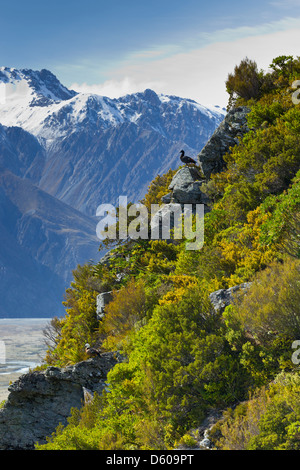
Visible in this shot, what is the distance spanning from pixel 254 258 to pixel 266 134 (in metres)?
6.25

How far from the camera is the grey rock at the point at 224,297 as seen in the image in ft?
34.1

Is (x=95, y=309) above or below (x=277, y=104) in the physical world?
below

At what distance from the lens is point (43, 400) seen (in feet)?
48.2

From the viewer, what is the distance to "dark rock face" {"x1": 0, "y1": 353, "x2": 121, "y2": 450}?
14219 mm

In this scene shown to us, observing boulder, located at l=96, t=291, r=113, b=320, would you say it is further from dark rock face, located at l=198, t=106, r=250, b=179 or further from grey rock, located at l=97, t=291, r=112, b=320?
dark rock face, located at l=198, t=106, r=250, b=179

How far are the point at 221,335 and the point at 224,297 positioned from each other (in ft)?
4.28

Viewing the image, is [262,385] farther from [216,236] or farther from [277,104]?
[277,104]

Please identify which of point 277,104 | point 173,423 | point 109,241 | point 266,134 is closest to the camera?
point 173,423

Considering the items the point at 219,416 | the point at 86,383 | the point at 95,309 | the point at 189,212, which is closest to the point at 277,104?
the point at 189,212

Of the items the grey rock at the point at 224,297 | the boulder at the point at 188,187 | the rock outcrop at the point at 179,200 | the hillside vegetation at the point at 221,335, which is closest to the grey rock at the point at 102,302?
the hillside vegetation at the point at 221,335

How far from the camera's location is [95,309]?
58.2 ft

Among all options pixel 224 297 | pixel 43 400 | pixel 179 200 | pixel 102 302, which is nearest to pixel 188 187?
pixel 179 200

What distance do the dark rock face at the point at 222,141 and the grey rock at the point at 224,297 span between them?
985 centimetres

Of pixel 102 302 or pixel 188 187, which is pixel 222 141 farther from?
pixel 102 302
